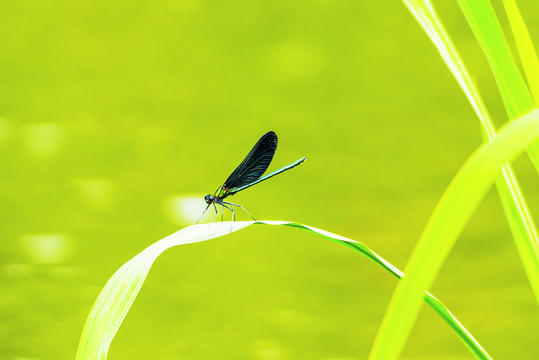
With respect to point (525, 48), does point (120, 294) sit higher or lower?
lower

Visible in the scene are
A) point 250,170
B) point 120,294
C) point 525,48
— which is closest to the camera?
point 120,294

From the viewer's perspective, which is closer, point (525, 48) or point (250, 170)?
point (525, 48)

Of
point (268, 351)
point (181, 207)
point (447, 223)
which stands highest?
point (181, 207)

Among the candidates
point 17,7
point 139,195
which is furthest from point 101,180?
point 17,7

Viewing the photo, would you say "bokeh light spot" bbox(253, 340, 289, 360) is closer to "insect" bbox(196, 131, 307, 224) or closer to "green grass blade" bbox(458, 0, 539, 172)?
"insect" bbox(196, 131, 307, 224)

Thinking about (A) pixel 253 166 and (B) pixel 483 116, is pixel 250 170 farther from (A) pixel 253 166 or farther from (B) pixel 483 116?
(B) pixel 483 116

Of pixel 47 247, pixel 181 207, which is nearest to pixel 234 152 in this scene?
pixel 181 207

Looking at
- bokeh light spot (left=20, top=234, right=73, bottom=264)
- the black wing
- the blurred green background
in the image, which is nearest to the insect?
the black wing

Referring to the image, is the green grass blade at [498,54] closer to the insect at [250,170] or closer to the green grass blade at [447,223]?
the green grass blade at [447,223]
